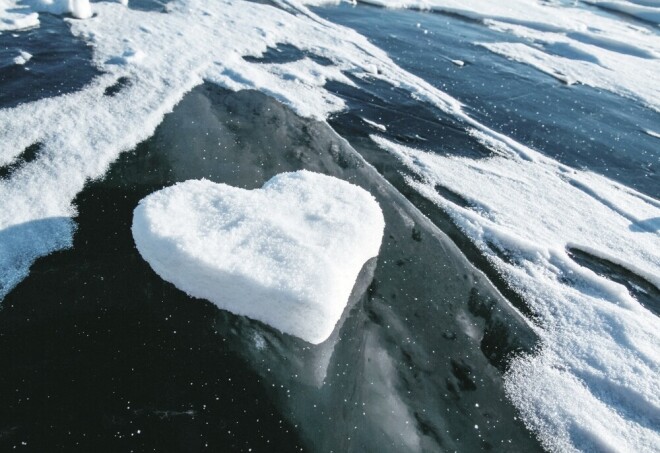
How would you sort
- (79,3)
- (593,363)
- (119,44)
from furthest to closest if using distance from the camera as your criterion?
(79,3), (119,44), (593,363)

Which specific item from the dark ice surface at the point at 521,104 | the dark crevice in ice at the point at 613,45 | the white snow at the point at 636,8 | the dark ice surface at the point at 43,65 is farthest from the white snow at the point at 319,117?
the white snow at the point at 636,8

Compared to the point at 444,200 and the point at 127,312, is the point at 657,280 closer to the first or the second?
the point at 444,200

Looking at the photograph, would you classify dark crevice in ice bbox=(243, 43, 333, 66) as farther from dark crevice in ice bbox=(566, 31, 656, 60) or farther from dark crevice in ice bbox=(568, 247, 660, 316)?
dark crevice in ice bbox=(566, 31, 656, 60)

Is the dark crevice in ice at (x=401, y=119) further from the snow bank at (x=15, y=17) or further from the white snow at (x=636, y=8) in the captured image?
the white snow at (x=636, y=8)

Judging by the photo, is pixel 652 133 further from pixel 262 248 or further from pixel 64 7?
pixel 64 7

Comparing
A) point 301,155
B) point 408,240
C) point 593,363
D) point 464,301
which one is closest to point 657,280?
point 593,363

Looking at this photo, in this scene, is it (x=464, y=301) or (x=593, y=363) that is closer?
(x=593, y=363)
